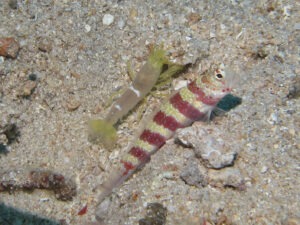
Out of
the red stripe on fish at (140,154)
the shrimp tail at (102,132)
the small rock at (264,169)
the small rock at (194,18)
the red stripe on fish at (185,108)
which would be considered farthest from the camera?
the small rock at (194,18)

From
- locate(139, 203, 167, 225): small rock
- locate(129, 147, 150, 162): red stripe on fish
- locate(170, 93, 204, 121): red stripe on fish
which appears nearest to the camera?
locate(139, 203, 167, 225): small rock

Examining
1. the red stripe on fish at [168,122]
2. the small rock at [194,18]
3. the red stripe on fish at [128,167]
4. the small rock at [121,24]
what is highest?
the small rock at [121,24]

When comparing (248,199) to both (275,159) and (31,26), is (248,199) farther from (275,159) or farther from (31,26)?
Answer: (31,26)

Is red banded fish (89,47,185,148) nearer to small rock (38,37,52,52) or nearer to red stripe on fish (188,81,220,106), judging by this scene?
red stripe on fish (188,81,220,106)

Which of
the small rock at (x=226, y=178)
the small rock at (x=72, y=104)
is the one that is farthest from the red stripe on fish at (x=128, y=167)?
the small rock at (x=72, y=104)

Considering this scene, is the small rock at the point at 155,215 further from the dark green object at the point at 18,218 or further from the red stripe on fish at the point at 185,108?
the dark green object at the point at 18,218

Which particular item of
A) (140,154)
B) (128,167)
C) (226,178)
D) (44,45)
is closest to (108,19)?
(44,45)

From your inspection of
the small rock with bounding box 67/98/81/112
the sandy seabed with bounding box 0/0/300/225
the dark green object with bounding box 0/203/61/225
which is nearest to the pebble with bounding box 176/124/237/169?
the sandy seabed with bounding box 0/0/300/225
